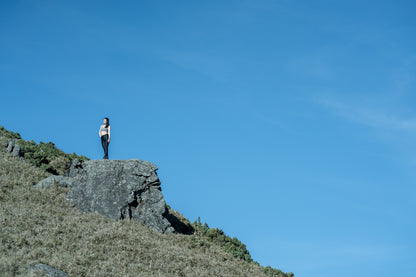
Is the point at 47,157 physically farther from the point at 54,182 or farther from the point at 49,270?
the point at 49,270

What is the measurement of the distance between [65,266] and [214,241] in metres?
13.6

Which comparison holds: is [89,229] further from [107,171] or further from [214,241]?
[214,241]

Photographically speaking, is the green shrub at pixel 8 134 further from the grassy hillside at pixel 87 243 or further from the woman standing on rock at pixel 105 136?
the woman standing on rock at pixel 105 136

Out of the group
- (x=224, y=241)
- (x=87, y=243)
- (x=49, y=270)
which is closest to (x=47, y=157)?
(x=224, y=241)

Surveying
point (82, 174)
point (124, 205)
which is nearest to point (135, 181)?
point (124, 205)

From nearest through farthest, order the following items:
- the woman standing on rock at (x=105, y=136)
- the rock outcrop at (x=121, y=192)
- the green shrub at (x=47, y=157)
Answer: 1. the rock outcrop at (x=121, y=192)
2. the woman standing on rock at (x=105, y=136)
3. the green shrub at (x=47, y=157)

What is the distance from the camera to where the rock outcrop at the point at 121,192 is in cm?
2683

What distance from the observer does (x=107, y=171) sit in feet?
92.1

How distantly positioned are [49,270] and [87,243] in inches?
168

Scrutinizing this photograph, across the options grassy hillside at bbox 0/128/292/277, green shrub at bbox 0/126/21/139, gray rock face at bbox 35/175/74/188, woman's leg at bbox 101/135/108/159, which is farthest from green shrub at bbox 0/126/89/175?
woman's leg at bbox 101/135/108/159

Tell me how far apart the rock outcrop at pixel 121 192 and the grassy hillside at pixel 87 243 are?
2.50 ft

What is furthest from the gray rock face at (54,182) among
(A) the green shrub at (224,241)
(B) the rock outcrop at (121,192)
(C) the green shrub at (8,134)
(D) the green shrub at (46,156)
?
(C) the green shrub at (8,134)

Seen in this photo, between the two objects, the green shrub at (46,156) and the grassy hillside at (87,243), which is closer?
the grassy hillside at (87,243)

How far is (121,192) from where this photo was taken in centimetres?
2728
